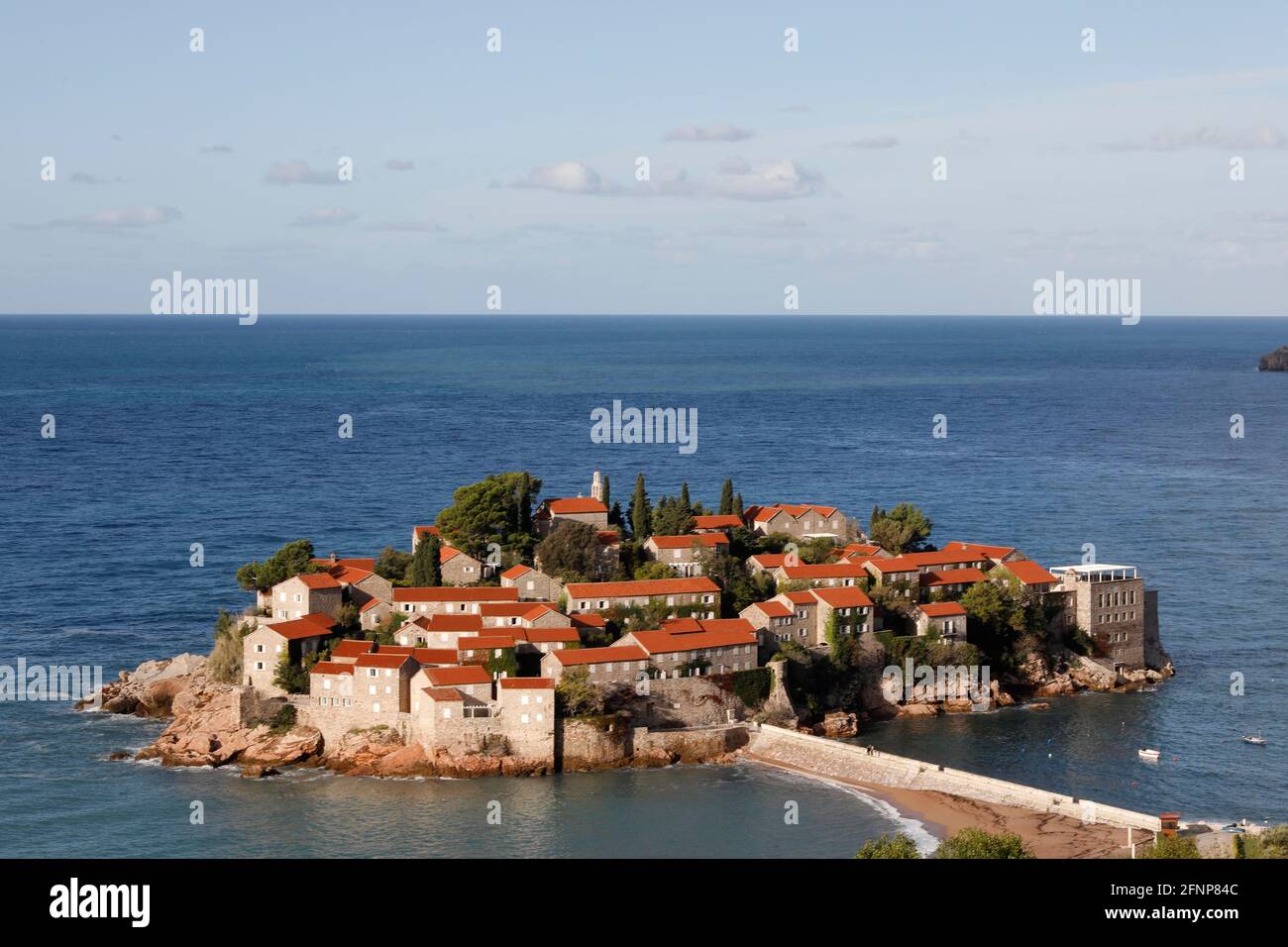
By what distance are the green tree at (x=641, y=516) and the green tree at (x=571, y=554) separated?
6527 mm

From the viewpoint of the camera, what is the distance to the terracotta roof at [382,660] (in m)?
63.0

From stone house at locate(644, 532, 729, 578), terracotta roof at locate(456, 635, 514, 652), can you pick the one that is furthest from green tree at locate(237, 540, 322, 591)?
stone house at locate(644, 532, 729, 578)

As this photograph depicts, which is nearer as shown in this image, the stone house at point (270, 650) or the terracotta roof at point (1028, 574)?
the stone house at point (270, 650)

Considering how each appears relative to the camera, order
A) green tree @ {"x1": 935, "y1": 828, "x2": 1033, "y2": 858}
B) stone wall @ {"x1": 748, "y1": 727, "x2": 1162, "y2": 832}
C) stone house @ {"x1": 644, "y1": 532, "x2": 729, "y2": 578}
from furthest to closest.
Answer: stone house @ {"x1": 644, "y1": 532, "x2": 729, "y2": 578}, stone wall @ {"x1": 748, "y1": 727, "x2": 1162, "y2": 832}, green tree @ {"x1": 935, "y1": 828, "x2": 1033, "y2": 858}

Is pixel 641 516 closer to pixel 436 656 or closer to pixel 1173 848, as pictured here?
pixel 436 656

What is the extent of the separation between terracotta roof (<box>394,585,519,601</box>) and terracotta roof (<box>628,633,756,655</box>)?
7.32 meters

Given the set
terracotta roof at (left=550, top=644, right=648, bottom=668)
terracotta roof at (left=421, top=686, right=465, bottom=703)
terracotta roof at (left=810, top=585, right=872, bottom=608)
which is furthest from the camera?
terracotta roof at (left=810, top=585, right=872, bottom=608)

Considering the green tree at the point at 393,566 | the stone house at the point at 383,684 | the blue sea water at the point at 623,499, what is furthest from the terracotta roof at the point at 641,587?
the blue sea water at the point at 623,499

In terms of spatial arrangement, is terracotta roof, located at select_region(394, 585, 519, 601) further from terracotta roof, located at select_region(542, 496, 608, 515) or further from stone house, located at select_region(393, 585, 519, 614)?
terracotta roof, located at select_region(542, 496, 608, 515)

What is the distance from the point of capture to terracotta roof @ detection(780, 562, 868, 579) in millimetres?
74188

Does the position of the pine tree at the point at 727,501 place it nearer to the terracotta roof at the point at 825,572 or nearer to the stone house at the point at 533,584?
the terracotta roof at the point at 825,572

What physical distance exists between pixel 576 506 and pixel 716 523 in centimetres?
742

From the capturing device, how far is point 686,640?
66125 mm
